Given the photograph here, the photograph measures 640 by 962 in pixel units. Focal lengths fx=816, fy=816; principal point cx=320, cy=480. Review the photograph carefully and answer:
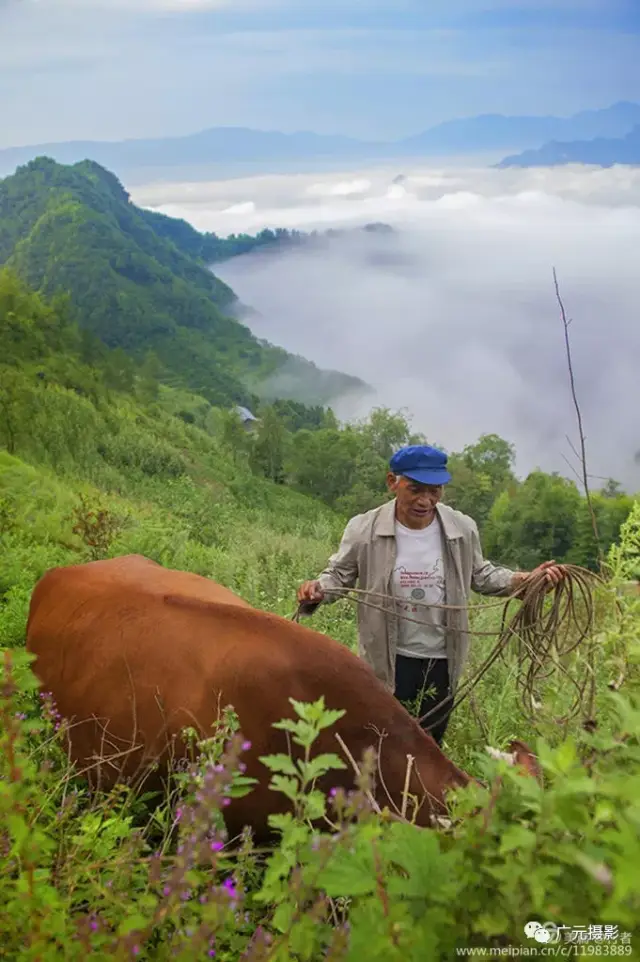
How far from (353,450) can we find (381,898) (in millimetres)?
64527

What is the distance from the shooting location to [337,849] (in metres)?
1.52

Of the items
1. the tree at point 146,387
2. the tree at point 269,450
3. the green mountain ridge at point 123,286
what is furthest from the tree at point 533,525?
the green mountain ridge at point 123,286

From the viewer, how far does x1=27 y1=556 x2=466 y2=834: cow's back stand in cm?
280

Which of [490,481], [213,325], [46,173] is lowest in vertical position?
[490,481]

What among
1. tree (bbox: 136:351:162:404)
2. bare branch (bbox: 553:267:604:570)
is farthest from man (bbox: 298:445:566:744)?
tree (bbox: 136:351:162:404)

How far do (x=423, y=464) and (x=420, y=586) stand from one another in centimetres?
62

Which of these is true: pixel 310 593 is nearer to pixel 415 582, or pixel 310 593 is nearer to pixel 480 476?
pixel 415 582

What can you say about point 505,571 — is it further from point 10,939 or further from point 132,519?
point 132,519

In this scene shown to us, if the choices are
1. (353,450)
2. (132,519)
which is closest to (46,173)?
(353,450)

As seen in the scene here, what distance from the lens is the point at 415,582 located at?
407 cm

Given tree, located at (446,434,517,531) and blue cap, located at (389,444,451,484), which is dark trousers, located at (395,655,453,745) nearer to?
blue cap, located at (389,444,451,484)

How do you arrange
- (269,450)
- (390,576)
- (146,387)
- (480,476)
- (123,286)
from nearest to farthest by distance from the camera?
(390,576)
(146,387)
(269,450)
(480,476)
(123,286)

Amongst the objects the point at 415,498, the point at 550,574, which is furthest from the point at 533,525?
the point at 550,574

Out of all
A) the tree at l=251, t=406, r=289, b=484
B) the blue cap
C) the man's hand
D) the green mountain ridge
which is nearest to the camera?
the man's hand
